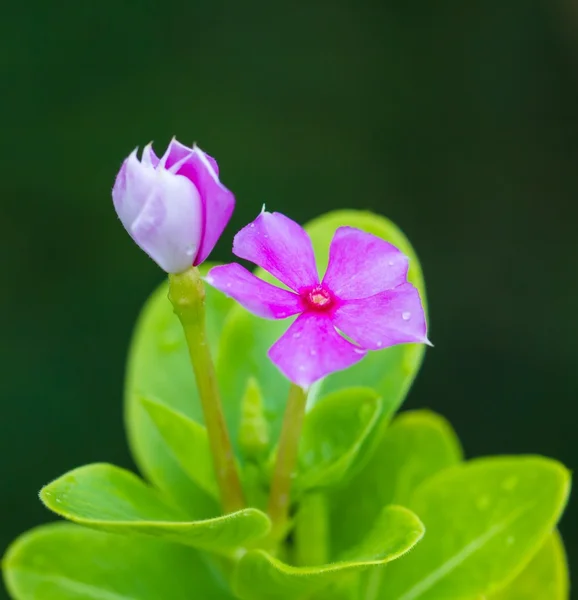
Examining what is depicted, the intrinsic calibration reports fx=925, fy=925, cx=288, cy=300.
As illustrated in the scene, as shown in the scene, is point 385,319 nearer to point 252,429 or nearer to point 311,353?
point 311,353

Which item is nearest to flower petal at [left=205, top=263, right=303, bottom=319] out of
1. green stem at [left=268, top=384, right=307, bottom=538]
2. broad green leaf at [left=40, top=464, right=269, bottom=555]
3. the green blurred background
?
green stem at [left=268, top=384, right=307, bottom=538]

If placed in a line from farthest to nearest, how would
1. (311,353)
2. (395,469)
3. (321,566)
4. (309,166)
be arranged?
(309,166)
(395,469)
(321,566)
(311,353)

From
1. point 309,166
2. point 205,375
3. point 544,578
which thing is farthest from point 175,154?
point 309,166

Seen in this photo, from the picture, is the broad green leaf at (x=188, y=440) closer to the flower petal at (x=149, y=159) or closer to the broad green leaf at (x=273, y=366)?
the broad green leaf at (x=273, y=366)

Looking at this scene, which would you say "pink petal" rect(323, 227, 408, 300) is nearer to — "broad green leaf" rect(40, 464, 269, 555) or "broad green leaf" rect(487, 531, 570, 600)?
"broad green leaf" rect(40, 464, 269, 555)

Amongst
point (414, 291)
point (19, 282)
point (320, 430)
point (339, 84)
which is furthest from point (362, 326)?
point (339, 84)
